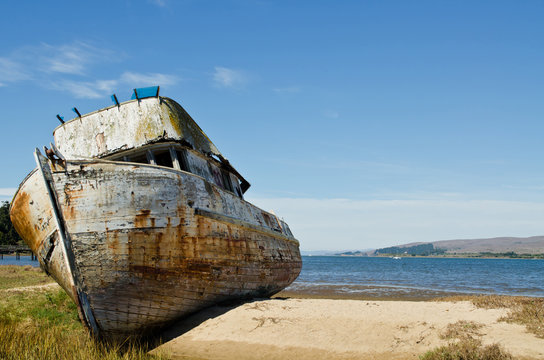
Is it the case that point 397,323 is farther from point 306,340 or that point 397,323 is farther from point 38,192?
point 38,192

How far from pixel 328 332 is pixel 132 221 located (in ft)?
13.0

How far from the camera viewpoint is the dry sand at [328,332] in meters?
6.39

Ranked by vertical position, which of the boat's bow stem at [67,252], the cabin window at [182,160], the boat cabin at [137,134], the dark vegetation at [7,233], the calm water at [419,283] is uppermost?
the dark vegetation at [7,233]

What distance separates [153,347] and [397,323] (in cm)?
445

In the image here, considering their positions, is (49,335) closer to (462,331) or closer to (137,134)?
(137,134)

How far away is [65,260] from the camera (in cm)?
675

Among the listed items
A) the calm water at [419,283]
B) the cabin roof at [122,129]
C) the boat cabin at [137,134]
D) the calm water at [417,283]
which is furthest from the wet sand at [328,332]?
the calm water at [419,283]

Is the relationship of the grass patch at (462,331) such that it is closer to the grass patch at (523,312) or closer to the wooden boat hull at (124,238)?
the grass patch at (523,312)

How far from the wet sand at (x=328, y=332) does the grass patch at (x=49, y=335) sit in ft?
2.88

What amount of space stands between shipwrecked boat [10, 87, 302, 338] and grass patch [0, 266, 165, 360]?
1.54 feet

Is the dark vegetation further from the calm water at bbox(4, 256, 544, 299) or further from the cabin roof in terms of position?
the cabin roof

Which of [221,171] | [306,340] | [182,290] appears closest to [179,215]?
[182,290]

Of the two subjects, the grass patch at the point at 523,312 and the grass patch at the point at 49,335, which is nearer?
the grass patch at the point at 49,335

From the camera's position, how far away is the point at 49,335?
6543 millimetres
